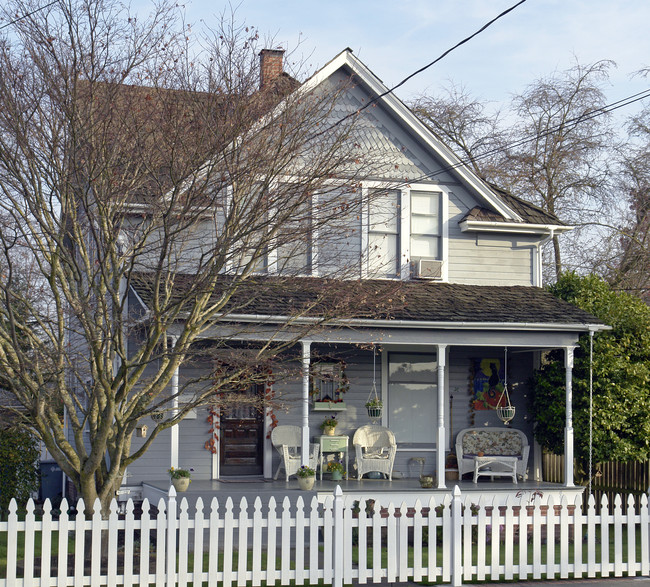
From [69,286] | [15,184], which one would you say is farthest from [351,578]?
[15,184]

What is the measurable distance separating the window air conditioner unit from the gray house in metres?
0.03

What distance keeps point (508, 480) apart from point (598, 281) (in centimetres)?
443

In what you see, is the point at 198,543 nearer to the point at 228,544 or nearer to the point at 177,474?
the point at 228,544

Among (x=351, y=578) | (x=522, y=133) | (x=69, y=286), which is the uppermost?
(x=522, y=133)

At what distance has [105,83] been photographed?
33.4ft

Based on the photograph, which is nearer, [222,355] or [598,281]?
[222,355]

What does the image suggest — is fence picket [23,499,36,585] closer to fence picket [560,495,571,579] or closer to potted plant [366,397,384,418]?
fence picket [560,495,571,579]

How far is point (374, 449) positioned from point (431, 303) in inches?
122

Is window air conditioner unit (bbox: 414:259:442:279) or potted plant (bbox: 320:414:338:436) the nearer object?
potted plant (bbox: 320:414:338:436)

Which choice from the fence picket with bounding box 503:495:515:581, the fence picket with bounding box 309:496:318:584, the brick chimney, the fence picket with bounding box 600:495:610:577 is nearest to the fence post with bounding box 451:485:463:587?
the fence picket with bounding box 503:495:515:581

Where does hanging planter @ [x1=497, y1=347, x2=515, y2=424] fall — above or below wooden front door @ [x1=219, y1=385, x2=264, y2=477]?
above

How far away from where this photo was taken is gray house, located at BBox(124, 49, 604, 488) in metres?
16.2

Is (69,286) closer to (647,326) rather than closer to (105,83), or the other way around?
(105,83)

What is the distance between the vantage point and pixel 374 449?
17.3m
